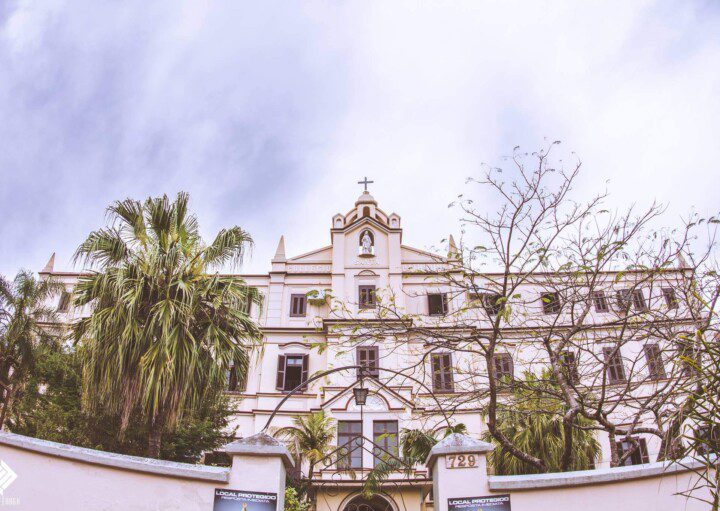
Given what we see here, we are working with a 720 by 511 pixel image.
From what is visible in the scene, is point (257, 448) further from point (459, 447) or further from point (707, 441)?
point (707, 441)

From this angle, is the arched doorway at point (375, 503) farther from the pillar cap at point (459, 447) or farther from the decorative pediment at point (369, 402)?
the pillar cap at point (459, 447)

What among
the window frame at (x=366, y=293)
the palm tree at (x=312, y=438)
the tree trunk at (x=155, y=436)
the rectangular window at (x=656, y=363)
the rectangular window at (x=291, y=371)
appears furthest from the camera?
the window frame at (x=366, y=293)

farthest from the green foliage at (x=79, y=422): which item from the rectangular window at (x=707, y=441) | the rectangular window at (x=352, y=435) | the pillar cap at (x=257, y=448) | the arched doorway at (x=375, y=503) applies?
the rectangular window at (x=707, y=441)

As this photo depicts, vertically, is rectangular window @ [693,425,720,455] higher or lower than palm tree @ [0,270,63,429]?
lower

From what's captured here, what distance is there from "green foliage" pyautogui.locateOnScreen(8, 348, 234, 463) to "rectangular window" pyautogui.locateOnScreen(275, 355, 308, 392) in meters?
6.16

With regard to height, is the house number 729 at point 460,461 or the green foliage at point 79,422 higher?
the green foliage at point 79,422

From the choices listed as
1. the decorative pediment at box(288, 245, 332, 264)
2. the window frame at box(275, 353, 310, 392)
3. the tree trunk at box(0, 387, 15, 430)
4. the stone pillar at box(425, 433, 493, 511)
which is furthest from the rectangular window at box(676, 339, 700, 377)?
the decorative pediment at box(288, 245, 332, 264)

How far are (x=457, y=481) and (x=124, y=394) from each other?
733cm

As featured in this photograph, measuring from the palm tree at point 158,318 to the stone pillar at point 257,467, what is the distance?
429 cm

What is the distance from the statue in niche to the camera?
27.0 meters

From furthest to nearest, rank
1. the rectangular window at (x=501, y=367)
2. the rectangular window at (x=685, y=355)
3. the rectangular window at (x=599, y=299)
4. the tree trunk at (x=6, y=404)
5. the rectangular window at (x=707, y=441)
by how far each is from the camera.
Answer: the tree trunk at (x=6, y=404), the rectangular window at (x=501, y=367), the rectangular window at (x=599, y=299), the rectangular window at (x=685, y=355), the rectangular window at (x=707, y=441)

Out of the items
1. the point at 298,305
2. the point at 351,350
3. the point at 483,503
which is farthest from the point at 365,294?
the point at 483,503

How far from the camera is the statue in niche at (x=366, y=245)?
27.0 metres

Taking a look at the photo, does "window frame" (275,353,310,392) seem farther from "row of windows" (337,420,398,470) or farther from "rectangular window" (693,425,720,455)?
"rectangular window" (693,425,720,455)
